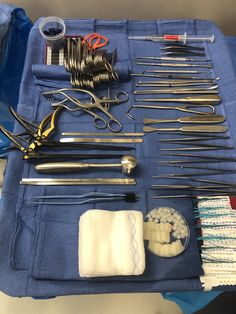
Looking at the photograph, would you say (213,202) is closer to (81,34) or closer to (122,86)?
(122,86)

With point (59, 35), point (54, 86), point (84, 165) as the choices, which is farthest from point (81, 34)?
point (84, 165)

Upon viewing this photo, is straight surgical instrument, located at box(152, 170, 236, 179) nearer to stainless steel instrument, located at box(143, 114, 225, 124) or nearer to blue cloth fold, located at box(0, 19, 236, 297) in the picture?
blue cloth fold, located at box(0, 19, 236, 297)

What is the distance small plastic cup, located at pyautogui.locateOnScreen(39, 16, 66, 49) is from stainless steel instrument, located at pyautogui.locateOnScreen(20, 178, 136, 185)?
453mm

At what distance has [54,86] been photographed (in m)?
0.93

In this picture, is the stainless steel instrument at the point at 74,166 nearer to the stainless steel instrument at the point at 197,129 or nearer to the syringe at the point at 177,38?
the stainless steel instrument at the point at 197,129

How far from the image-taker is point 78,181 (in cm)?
77

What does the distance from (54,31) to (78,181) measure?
1.70 ft

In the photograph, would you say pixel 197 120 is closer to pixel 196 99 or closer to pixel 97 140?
pixel 196 99

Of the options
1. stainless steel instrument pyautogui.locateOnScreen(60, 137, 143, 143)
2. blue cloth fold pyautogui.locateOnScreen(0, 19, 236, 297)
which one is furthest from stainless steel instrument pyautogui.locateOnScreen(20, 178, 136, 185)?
stainless steel instrument pyautogui.locateOnScreen(60, 137, 143, 143)

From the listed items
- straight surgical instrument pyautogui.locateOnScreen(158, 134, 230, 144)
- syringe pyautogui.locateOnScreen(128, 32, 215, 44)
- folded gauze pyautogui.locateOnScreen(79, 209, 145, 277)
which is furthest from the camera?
syringe pyautogui.locateOnScreen(128, 32, 215, 44)

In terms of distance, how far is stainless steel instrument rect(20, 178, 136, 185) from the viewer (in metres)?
0.77

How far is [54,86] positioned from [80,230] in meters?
0.48

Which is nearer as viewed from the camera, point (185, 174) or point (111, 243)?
point (111, 243)

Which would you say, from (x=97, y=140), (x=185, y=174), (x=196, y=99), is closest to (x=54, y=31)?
(x=97, y=140)
